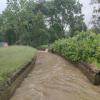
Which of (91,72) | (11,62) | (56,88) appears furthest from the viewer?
(11,62)

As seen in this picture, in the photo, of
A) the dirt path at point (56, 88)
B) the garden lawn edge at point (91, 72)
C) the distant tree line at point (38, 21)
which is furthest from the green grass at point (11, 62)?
the distant tree line at point (38, 21)

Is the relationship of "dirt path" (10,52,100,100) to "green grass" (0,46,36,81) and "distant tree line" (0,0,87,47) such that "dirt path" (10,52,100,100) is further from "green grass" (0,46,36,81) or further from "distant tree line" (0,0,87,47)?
"distant tree line" (0,0,87,47)

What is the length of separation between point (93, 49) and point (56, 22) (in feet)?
113

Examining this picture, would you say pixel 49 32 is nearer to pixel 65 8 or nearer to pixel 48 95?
pixel 65 8

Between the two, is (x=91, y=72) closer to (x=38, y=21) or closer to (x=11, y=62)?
(x=11, y=62)

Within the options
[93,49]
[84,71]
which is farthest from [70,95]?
[93,49]

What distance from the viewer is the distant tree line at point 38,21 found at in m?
41.6

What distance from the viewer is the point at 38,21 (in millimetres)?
41062

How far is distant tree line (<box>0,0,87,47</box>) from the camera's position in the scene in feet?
136

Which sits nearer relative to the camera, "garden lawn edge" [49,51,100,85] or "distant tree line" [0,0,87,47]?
"garden lawn edge" [49,51,100,85]

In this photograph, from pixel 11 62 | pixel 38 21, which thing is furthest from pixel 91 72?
pixel 38 21

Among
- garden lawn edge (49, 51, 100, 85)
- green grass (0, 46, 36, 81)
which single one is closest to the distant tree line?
green grass (0, 46, 36, 81)

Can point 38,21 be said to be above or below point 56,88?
above

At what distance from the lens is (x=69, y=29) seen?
49094mm
